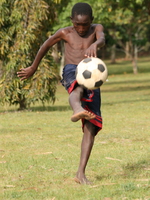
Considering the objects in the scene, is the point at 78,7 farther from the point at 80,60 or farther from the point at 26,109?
the point at 26,109

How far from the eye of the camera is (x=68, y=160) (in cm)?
703

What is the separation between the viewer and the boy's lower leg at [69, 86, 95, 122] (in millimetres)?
5016

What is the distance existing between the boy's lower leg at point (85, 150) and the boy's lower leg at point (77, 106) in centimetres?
46

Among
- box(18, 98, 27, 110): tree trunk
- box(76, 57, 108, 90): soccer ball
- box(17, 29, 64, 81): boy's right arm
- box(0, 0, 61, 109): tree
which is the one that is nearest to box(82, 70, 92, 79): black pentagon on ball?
box(76, 57, 108, 90): soccer ball

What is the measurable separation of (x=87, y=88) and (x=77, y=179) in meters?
1.02

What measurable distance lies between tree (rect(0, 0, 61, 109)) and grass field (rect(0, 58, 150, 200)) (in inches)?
84.2

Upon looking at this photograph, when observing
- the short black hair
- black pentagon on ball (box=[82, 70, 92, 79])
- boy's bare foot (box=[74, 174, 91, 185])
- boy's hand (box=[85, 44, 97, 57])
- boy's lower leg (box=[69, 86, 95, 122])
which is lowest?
boy's bare foot (box=[74, 174, 91, 185])

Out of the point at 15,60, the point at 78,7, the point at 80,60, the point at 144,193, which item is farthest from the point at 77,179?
the point at 15,60

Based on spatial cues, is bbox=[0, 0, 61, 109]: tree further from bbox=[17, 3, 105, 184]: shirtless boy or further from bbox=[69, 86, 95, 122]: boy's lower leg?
bbox=[69, 86, 95, 122]: boy's lower leg

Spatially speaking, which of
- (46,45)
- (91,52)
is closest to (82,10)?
(91,52)

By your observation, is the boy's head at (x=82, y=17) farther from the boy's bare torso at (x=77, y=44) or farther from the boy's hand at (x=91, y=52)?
the boy's hand at (x=91, y=52)

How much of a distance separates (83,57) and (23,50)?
8484 millimetres

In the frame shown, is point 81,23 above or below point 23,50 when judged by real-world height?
above

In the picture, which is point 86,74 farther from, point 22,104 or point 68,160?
point 22,104
